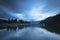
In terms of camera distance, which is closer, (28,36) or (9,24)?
(28,36)

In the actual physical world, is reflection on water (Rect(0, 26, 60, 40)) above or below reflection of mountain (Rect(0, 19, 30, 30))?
below

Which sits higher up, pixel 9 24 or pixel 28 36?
pixel 9 24

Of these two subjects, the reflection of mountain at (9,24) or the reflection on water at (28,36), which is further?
the reflection of mountain at (9,24)

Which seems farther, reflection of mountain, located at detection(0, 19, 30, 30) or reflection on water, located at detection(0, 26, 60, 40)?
reflection of mountain, located at detection(0, 19, 30, 30)

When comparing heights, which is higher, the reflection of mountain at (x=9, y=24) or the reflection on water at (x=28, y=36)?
the reflection of mountain at (x=9, y=24)

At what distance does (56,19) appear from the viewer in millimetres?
33219
